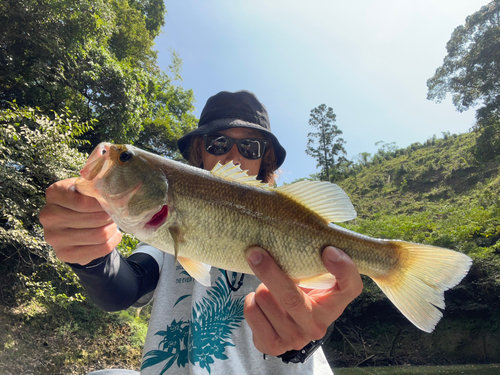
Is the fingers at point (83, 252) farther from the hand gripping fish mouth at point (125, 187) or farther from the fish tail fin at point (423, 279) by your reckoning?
the fish tail fin at point (423, 279)

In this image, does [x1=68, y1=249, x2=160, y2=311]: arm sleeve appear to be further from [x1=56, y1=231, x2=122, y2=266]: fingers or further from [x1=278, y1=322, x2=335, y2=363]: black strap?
[x1=278, y1=322, x2=335, y2=363]: black strap

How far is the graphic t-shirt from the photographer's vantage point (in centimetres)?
201

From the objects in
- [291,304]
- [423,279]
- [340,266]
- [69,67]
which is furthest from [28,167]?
[423,279]

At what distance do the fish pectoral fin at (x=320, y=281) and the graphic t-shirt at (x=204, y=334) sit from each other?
1.02 metres

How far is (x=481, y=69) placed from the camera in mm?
19531

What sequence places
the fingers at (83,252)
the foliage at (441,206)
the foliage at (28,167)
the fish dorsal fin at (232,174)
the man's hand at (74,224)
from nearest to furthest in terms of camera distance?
the man's hand at (74,224) → the fingers at (83,252) → the fish dorsal fin at (232,174) → the foliage at (28,167) → the foliage at (441,206)

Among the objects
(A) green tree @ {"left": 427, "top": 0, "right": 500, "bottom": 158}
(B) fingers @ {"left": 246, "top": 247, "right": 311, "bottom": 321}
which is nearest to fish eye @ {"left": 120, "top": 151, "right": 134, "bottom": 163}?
(B) fingers @ {"left": 246, "top": 247, "right": 311, "bottom": 321}

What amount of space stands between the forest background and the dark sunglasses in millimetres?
1830

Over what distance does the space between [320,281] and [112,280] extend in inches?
53.7

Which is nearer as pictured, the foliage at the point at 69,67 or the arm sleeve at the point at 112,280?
the arm sleeve at the point at 112,280

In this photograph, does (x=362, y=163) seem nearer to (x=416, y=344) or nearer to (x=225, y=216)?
(x=416, y=344)

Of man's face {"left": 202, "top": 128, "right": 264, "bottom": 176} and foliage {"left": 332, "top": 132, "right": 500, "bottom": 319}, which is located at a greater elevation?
foliage {"left": 332, "top": 132, "right": 500, "bottom": 319}

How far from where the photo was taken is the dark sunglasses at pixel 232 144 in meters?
2.84

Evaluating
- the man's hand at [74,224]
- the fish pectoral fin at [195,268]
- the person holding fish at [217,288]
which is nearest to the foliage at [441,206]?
the person holding fish at [217,288]
